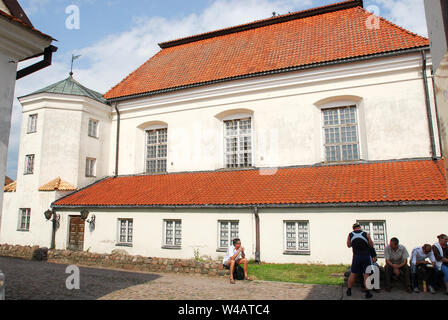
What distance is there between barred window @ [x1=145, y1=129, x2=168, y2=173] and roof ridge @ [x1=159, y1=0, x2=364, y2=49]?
7.09 meters

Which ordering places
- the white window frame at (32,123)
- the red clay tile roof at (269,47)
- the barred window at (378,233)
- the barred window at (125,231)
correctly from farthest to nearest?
A: the white window frame at (32,123) → the red clay tile roof at (269,47) → the barred window at (125,231) → the barred window at (378,233)

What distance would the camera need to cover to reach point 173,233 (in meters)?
14.3

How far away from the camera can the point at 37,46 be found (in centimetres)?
648

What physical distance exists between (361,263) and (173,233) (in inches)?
320

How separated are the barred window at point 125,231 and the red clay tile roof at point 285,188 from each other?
0.84m

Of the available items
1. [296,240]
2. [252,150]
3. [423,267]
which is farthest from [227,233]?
[423,267]

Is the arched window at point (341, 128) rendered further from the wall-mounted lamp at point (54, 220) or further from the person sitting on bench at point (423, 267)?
the wall-mounted lamp at point (54, 220)

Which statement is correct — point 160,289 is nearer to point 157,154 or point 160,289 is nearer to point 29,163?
point 157,154

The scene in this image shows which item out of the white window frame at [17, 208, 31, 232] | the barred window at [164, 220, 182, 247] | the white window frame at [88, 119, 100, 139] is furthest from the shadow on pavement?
the white window frame at [88, 119, 100, 139]

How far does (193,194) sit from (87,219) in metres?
5.41

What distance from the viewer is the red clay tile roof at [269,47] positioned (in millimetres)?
15633

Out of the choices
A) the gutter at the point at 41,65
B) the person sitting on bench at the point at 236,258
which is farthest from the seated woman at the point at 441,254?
the gutter at the point at 41,65

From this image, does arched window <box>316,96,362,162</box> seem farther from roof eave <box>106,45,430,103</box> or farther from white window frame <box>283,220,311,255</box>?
white window frame <box>283,220,311,255</box>

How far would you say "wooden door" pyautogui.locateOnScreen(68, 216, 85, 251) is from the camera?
16.2 m
